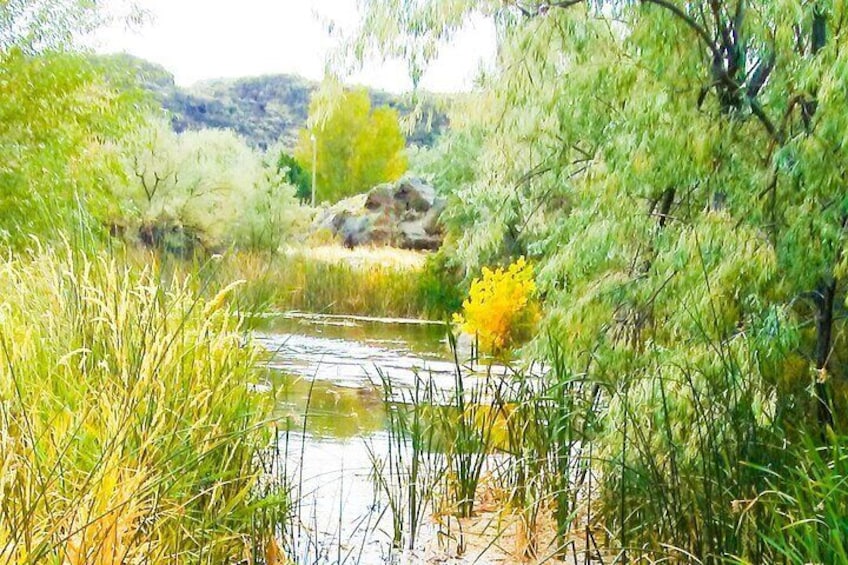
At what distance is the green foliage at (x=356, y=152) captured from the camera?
20.7 m

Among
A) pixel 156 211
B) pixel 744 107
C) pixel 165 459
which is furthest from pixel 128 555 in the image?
pixel 156 211

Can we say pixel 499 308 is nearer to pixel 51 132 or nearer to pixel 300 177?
pixel 51 132

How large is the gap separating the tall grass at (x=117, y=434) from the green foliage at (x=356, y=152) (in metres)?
18.0

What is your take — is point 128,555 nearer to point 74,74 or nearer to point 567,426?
point 567,426

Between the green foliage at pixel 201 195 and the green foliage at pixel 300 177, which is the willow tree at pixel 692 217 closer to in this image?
the green foliage at pixel 201 195

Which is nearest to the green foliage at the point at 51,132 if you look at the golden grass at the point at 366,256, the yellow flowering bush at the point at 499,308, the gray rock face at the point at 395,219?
the yellow flowering bush at the point at 499,308

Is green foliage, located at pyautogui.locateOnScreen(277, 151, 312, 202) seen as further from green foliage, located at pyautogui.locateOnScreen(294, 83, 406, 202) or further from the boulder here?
the boulder

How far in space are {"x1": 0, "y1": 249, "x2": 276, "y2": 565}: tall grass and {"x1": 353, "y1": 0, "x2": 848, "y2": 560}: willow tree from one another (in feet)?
3.20

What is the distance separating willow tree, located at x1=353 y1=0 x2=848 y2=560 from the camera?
7.33 ft

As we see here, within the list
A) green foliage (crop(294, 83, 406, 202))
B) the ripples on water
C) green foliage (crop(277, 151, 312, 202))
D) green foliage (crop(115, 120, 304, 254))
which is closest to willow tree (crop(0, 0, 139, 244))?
the ripples on water

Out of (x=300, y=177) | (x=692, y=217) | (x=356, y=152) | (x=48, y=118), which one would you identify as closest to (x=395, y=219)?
(x=356, y=152)

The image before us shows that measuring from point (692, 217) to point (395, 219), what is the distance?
13031 mm

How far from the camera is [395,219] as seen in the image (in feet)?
52.4

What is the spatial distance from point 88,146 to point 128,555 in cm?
599
